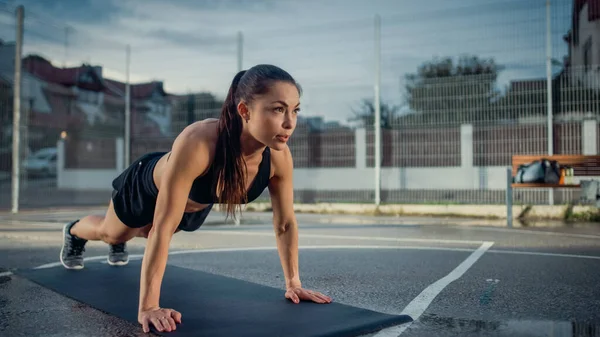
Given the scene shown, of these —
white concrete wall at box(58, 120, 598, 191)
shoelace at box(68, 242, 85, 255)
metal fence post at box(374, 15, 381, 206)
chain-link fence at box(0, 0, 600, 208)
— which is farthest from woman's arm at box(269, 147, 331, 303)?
metal fence post at box(374, 15, 381, 206)

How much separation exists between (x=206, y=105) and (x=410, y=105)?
4611mm

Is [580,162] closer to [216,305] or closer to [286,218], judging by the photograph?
[286,218]

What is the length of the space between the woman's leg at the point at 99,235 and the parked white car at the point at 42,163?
9.23 meters

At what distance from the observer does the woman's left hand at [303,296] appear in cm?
319

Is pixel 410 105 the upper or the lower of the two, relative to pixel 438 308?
upper

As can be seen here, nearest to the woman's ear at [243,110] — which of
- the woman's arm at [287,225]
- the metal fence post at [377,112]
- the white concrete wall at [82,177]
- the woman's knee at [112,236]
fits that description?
the woman's arm at [287,225]

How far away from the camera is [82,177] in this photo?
656 inches

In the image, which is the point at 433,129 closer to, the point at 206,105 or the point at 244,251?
the point at 206,105

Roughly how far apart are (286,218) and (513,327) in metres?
1.31

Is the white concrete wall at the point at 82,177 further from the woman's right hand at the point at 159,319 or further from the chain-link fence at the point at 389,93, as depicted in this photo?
the woman's right hand at the point at 159,319

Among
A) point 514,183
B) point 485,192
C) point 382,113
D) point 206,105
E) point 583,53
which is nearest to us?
point 514,183

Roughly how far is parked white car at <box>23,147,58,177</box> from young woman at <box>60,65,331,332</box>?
11.0 metres

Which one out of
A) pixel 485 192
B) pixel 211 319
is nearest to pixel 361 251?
pixel 211 319

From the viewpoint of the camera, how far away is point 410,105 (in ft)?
35.9
